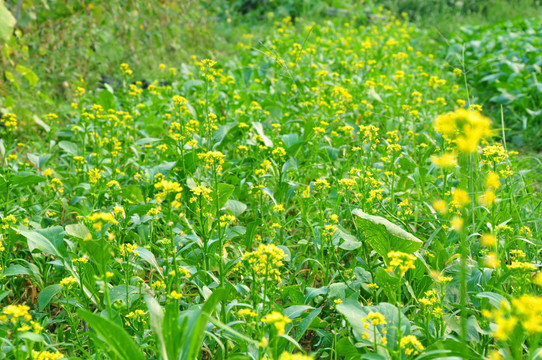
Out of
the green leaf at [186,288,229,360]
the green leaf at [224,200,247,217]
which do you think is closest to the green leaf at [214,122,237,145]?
the green leaf at [224,200,247,217]

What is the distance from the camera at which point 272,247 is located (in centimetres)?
146

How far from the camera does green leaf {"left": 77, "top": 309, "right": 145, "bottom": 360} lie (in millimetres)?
1266

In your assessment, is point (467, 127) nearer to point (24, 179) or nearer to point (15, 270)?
point (15, 270)

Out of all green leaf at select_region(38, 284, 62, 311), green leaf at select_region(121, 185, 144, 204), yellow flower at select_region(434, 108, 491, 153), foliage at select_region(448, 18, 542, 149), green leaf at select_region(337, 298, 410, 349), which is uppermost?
yellow flower at select_region(434, 108, 491, 153)

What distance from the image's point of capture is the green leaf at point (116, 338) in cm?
127

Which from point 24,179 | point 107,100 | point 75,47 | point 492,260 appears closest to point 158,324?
point 492,260

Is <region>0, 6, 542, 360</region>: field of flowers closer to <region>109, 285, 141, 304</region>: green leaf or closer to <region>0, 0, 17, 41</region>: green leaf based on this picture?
<region>109, 285, 141, 304</region>: green leaf

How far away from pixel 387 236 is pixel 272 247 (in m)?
0.53

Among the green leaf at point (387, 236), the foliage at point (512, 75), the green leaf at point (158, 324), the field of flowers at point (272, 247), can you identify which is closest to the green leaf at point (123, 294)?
the field of flowers at point (272, 247)

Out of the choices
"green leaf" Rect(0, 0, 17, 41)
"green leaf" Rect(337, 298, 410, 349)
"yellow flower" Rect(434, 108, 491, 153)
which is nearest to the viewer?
"yellow flower" Rect(434, 108, 491, 153)

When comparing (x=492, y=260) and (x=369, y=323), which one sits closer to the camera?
(x=492, y=260)

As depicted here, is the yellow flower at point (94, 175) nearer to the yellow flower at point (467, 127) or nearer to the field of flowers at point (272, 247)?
the field of flowers at point (272, 247)


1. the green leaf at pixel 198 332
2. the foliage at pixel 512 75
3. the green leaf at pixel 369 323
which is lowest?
the foliage at pixel 512 75

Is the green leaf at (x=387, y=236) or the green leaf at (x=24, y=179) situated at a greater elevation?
the green leaf at (x=24, y=179)
